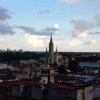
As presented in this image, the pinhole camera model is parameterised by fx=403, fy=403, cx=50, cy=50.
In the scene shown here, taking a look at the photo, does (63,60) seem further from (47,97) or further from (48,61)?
(47,97)

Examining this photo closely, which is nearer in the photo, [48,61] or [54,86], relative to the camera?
[54,86]

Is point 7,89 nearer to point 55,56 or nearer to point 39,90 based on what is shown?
point 39,90

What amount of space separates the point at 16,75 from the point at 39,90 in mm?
15138

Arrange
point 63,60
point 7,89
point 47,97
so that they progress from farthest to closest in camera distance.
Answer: point 63,60, point 7,89, point 47,97

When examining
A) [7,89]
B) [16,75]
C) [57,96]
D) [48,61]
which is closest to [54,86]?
[57,96]

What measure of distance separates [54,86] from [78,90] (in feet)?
7.02

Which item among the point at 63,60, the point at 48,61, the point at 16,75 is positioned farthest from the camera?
the point at 63,60

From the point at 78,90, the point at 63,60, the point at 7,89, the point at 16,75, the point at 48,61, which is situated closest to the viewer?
the point at 78,90

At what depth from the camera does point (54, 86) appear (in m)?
29.3

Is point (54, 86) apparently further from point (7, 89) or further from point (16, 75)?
point (16, 75)

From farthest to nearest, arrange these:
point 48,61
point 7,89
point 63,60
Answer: point 63,60, point 48,61, point 7,89

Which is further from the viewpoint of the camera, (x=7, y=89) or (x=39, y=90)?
(x=7, y=89)

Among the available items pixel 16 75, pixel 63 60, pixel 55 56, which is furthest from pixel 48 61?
pixel 16 75

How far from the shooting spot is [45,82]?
109ft
